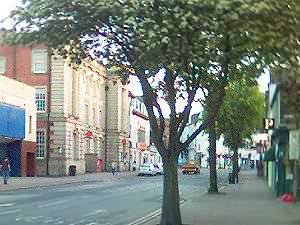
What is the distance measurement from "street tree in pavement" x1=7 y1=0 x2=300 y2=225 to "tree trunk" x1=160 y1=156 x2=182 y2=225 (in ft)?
0.08

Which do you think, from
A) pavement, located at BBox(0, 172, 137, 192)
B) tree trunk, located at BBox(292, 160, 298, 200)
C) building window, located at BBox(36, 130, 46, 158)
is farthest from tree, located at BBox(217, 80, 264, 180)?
building window, located at BBox(36, 130, 46, 158)

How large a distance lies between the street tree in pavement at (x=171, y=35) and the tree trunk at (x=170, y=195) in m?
0.02

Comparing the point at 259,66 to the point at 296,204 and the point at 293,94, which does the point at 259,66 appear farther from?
the point at 296,204

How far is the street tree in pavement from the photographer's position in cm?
1262

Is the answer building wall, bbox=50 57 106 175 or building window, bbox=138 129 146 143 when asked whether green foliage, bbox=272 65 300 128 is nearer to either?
building wall, bbox=50 57 106 175

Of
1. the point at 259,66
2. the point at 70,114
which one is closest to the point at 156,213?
the point at 259,66

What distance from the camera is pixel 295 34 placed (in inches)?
520

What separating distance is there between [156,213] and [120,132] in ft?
243

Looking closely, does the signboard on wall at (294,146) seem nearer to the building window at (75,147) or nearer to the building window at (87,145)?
the building window at (75,147)


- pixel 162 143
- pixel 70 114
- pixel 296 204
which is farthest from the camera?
pixel 70 114

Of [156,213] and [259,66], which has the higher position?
[259,66]

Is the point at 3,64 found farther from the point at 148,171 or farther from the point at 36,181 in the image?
the point at 36,181

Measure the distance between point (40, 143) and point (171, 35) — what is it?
59.0 metres

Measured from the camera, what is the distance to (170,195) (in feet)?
56.0
